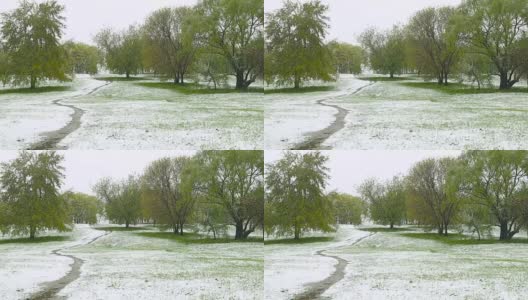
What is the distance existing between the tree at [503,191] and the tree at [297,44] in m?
20.6

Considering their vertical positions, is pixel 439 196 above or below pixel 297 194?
below

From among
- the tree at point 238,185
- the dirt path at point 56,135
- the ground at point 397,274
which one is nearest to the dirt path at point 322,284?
the ground at point 397,274

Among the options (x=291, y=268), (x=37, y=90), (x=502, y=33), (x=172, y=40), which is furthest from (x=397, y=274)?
(x=37, y=90)

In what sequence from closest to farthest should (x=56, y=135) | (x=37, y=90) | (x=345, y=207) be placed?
(x=56, y=135), (x=345, y=207), (x=37, y=90)

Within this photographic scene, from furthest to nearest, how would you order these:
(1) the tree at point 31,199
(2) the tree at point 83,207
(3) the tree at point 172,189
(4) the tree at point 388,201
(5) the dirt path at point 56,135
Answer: (4) the tree at point 388,201 → (2) the tree at point 83,207 → (1) the tree at point 31,199 → (3) the tree at point 172,189 → (5) the dirt path at point 56,135

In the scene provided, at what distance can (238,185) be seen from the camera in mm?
26625

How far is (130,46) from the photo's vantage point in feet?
148

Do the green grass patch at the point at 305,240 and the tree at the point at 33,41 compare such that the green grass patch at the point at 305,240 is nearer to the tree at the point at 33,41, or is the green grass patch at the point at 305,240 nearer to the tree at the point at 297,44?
the tree at the point at 297,44

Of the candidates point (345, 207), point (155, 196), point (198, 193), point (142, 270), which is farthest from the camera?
point (345, 207)

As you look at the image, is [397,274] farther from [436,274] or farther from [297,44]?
[297,44]

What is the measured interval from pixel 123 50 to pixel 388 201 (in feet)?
96.7

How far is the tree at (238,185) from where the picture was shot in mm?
24375

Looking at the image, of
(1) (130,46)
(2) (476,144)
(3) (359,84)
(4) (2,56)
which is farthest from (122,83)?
(2) (476,144)

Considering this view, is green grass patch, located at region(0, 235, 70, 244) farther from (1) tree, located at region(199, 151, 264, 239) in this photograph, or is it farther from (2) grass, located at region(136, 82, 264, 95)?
(1) tree, located at region(199, 151, 264, 239)
